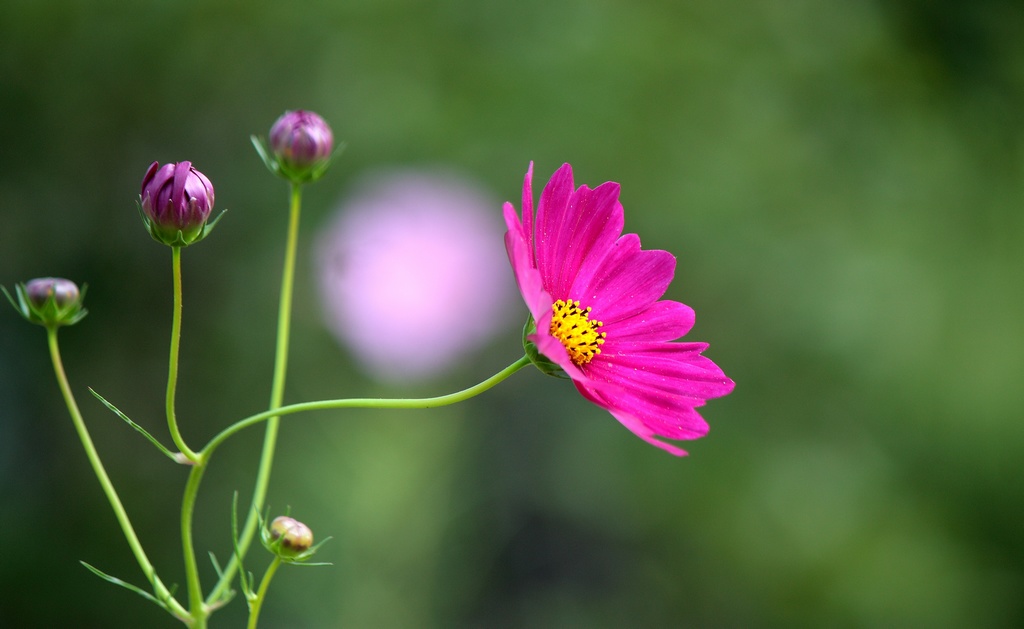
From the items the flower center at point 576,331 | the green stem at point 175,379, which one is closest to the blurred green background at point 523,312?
the flower center at point 576,331

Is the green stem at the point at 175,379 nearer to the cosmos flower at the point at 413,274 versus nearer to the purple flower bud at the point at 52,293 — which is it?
the purple flower bud at the point at 52,293

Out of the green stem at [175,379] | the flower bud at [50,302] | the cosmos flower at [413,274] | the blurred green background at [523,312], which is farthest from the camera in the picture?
the cosmos flower at [413,274]

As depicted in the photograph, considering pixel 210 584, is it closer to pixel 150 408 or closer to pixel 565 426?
pixel 150 408

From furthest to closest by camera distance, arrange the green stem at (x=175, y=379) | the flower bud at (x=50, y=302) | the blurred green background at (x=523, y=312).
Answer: the blurred green background at (x=523, y=312)
the flower bud at (x=50, y=302)
the green stem at (x=175, y=379)

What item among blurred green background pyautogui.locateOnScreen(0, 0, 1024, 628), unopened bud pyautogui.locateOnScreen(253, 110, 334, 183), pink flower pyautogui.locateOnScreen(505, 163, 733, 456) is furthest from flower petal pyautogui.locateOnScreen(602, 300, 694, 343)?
blurred green background pyautogui.locateOnScreen(0, 0, 1024, 628)

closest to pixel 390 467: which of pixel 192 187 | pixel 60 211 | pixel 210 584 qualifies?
pixel 210 584

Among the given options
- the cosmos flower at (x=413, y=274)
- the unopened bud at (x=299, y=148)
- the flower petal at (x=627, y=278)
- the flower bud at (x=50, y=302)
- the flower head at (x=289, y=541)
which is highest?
the unopened bud at (x=299, y=148)

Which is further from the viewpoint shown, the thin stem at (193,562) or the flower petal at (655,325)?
the flower petal at (655,325)

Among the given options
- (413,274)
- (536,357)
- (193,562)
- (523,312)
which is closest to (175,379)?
(193,562)
